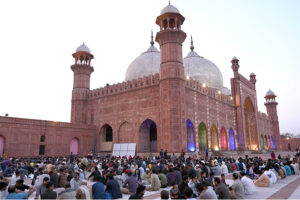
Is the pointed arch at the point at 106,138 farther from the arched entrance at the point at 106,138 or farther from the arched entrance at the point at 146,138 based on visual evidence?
the arched entrance at the point at 146,138

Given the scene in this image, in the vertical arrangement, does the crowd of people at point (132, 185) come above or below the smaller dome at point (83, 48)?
below

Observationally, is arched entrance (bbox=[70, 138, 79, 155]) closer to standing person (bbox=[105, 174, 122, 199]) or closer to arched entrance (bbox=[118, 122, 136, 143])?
arched entrance (bbox=[118, 122, 136, 143])

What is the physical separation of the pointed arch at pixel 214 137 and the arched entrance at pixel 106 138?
10.2 m

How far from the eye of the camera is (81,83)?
83.4 feet

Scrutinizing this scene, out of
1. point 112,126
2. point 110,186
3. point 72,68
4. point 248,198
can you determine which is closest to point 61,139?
point 112,126

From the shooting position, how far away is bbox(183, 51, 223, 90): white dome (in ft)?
96.6

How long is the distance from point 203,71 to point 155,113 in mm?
12753

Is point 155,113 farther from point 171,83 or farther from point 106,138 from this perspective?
point 106,138

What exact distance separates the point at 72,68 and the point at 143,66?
7.77 meters

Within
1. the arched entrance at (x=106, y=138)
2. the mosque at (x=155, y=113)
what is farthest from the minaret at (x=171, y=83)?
the arched entrance at (x=106, y=138)

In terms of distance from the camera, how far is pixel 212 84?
2948 centimetres

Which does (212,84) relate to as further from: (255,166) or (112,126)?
(255,166)

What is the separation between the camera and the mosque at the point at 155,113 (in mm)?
18297

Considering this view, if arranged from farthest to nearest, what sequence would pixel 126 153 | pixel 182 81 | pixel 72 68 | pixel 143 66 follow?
pixel 143 66 < pixel 72 68 < pixel 126 153 < pixel 182 81
